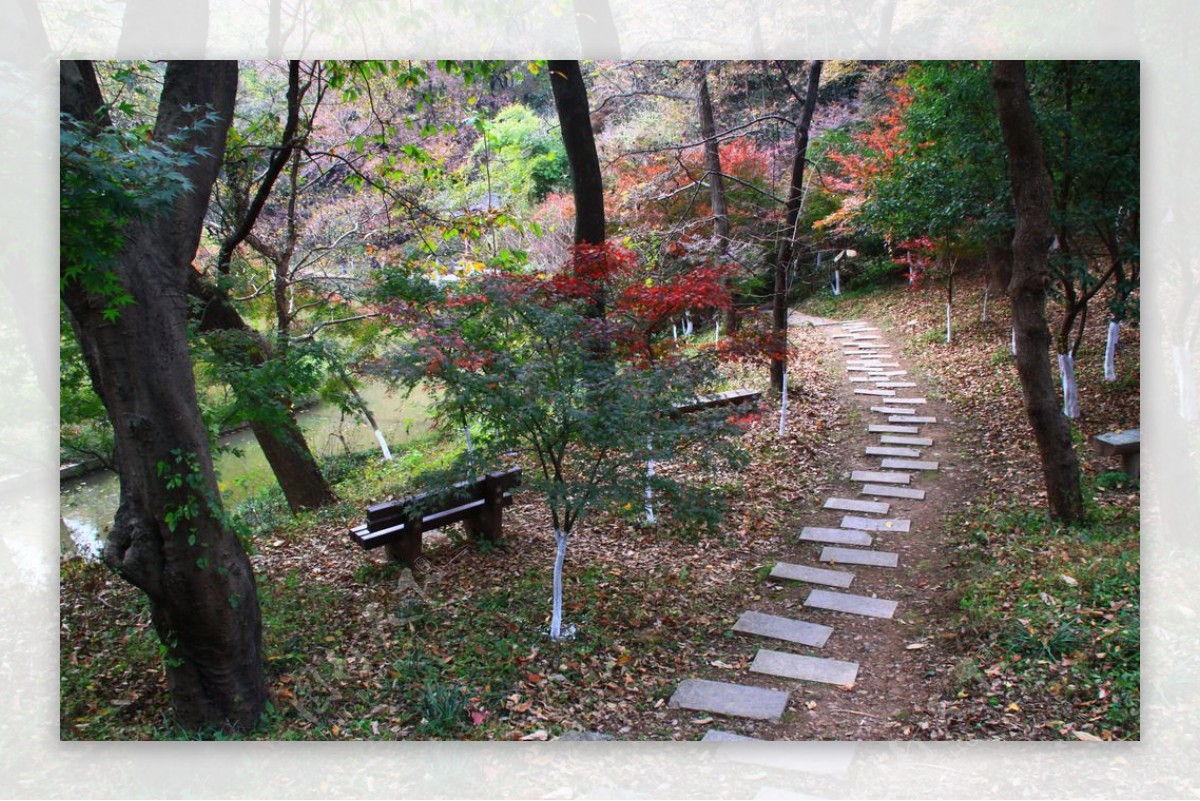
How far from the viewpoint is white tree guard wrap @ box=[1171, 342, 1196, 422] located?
9.88ft

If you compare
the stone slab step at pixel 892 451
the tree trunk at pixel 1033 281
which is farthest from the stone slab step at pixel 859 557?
the stone slab step at pixel 892 451

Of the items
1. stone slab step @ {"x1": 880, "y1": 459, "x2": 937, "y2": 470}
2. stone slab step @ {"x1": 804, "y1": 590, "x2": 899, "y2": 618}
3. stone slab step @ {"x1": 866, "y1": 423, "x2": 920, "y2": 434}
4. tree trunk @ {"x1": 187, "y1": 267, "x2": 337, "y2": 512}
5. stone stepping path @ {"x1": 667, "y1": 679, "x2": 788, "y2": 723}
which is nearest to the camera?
stone stepping path @ {"x1": 667, "y1": 679, "x2": 788, "y2": 723}

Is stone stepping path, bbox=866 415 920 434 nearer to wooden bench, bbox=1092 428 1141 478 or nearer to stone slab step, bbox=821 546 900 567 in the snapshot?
wooden bench, bbox=1092 428 1141 478

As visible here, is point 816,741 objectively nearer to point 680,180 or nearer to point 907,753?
point 907,753

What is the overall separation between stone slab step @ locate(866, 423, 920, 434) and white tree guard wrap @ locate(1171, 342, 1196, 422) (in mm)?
2454

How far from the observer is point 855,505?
14.5 ft

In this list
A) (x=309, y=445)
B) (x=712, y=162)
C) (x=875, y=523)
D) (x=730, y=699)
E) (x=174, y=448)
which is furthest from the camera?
(x=712, y=162)

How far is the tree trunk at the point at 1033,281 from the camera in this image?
10.7 ft

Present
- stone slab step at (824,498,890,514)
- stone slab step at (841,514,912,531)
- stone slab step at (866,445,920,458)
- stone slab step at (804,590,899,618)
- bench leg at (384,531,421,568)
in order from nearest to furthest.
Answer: stone slab step at (804,590,899,618), bench leg at (384,531,421,568), stone slab step at (841,514,912,531), stone slab step at (824,498,890,514), stone slab step at (866,445,920,458)

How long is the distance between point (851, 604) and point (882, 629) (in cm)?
22

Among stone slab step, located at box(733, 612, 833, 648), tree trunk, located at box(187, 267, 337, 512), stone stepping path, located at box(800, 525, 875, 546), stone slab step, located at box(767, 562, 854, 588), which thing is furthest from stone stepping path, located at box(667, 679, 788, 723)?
tree trunk, located at box(187, 267, 337, 512)

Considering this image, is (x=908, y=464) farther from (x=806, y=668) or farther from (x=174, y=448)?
(x=174, y=448)

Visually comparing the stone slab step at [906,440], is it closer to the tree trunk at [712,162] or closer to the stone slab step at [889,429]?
the stone slab step at [889,429]

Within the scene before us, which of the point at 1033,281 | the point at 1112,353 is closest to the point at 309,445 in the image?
the point at 1033,281
